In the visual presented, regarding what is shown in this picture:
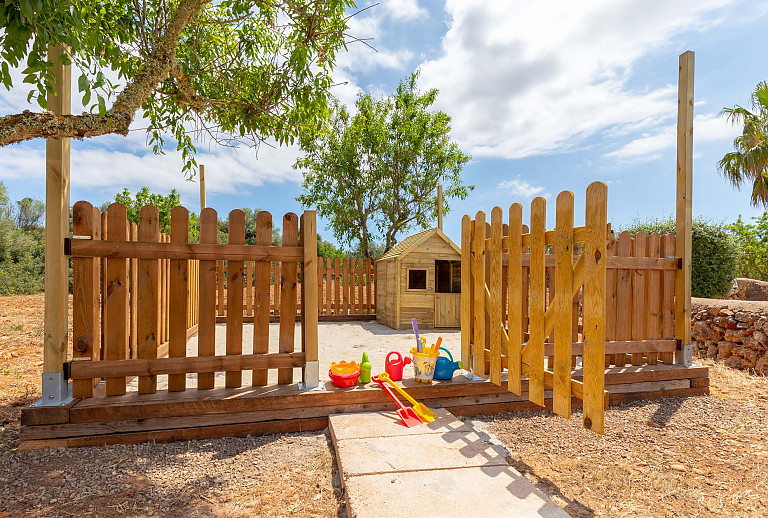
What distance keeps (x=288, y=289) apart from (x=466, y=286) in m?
1.88

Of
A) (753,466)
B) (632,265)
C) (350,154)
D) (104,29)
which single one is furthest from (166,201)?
(753,466)

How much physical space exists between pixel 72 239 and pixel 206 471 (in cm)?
214

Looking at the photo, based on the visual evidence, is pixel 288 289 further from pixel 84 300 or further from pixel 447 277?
pixel 447 277

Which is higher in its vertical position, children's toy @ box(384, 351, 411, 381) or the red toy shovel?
children's toy @ box(384, 351, 411, 381)

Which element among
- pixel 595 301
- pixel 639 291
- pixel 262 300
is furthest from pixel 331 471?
pixel 639 291

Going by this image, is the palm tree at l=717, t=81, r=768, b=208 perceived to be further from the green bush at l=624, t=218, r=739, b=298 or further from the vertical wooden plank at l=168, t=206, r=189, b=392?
the vertical wooden plank at l=168, t=206, r=189, b=392

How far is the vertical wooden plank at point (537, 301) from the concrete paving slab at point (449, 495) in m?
0.83

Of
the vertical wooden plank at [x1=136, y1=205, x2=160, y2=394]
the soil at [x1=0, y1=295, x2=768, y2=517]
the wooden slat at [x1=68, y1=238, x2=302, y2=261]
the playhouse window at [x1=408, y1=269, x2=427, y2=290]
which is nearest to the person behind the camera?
the soil at [x1=0, y1=295, x2=768, y2=517]

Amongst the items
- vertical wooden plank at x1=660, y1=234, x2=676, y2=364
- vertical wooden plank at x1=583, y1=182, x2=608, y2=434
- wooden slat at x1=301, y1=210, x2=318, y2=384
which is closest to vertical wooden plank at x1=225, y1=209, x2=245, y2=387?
wooden slat at x1=301, y1=210, x2=318, y2=384

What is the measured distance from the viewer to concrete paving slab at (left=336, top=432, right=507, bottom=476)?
2637 millimetres

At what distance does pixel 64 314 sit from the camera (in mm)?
3383

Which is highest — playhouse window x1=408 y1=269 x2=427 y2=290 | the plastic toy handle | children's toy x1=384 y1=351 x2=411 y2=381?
playhouse window x1=408 y1=269 x2=427 y2=290

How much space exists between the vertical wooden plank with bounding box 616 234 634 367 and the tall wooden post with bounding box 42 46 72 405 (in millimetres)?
5514

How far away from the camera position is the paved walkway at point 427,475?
2.18 metres
